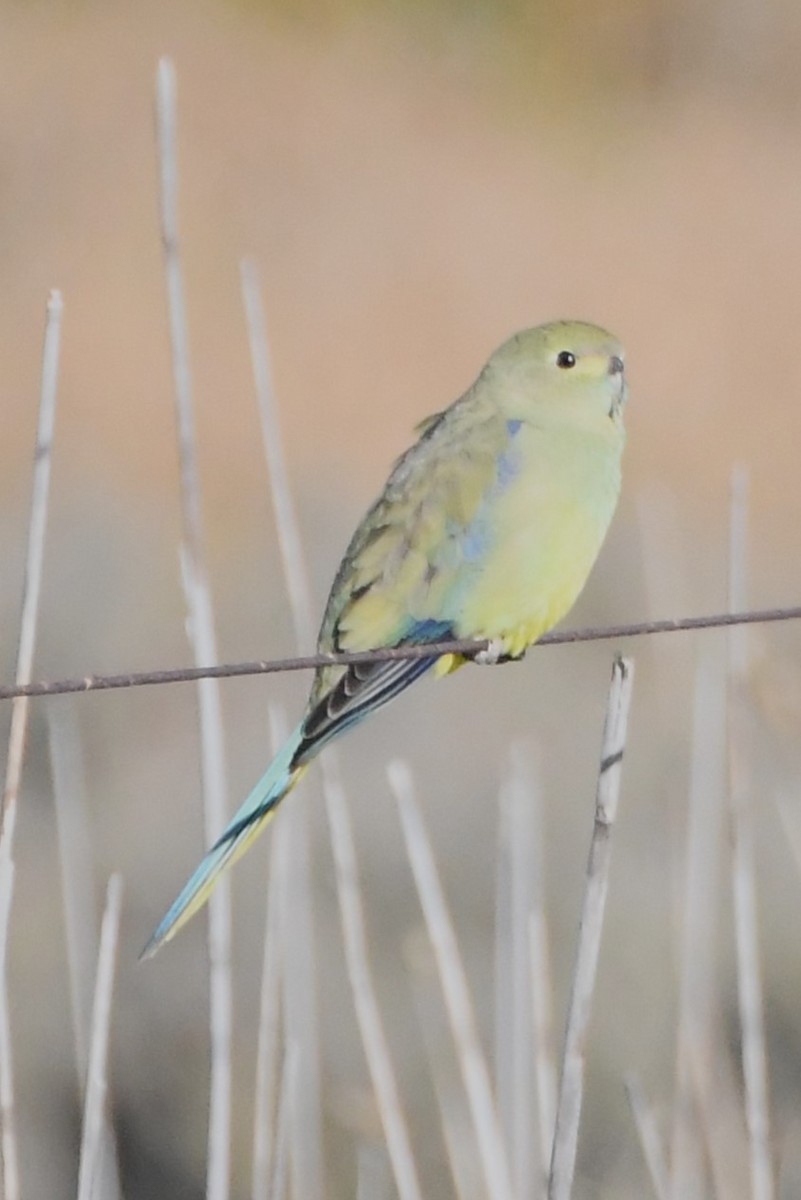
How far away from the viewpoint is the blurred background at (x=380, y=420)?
3922 mm

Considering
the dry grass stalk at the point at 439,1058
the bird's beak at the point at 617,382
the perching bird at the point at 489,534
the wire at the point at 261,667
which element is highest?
the bird's beak at the point at 617,382

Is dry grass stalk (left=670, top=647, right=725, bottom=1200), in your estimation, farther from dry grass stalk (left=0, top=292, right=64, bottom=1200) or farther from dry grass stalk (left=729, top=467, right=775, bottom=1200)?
dry grass stalk (left=0, top=292, right=64, bottom=1200)

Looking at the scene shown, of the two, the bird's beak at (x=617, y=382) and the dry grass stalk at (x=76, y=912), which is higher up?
the bird's beak at (x=617, y=382)

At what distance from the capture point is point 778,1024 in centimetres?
399

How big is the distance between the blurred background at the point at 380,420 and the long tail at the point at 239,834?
21cm

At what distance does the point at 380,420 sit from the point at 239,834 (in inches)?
255

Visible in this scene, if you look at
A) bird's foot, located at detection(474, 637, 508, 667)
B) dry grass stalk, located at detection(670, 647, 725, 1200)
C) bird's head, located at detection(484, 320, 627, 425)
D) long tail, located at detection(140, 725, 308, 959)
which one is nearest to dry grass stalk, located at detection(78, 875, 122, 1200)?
long tail, located at detection(140, 725, 308, 959)

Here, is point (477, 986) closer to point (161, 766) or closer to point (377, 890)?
point (377, 890)

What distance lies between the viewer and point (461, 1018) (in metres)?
2.48

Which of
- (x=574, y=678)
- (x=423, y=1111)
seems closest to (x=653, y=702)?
(x=574, y=678)

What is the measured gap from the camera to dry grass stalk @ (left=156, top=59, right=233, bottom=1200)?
2.29m

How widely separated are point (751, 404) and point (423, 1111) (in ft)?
19.8

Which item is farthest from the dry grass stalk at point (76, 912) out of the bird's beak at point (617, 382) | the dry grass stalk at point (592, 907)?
the bird's beak at point (617, 382)

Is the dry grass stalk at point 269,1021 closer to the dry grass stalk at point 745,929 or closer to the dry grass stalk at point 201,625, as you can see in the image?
the dry grass stalk at point 201,625
